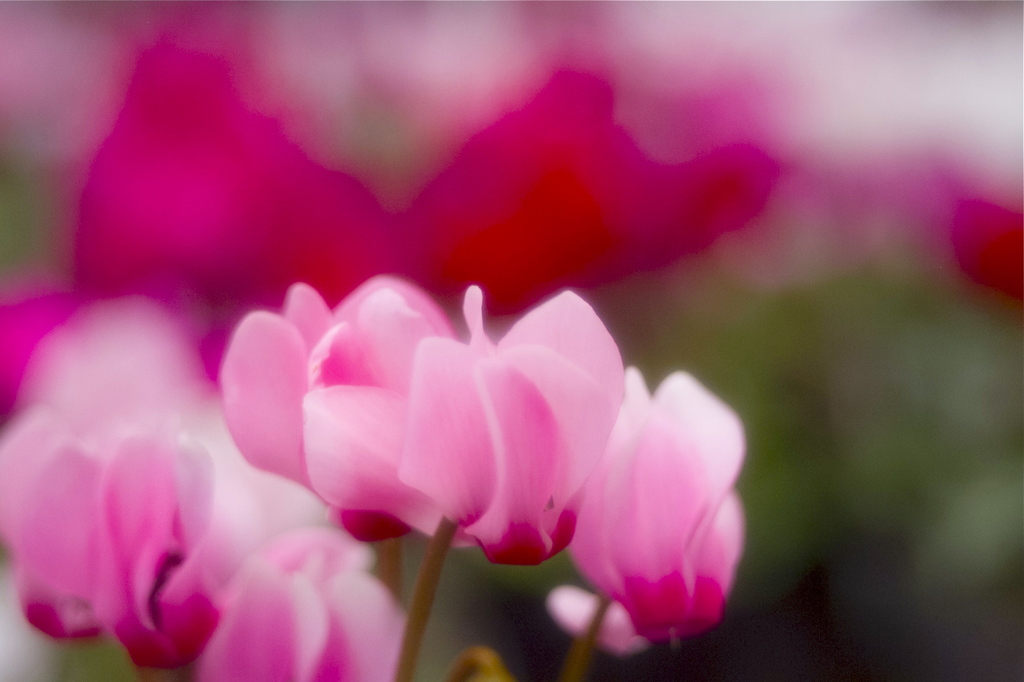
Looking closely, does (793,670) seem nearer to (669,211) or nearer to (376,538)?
(669,211)

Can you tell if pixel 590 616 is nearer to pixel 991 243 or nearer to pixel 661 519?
pixel 661 519

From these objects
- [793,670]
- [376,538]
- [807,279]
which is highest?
[376,538]

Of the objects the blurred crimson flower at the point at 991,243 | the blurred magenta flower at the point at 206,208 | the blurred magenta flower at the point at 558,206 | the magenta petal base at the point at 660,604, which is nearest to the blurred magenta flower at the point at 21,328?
the blurred magenta flower at the point at 206,208

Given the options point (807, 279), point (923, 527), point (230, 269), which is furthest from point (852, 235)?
point (230, 269)

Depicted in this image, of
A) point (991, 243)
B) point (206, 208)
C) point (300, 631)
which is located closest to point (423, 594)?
point (300, 631)

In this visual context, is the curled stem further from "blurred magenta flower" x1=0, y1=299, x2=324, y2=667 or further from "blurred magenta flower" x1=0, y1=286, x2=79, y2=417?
"blurred magenta flower" x1=0, y1=286, x2=79, y2=417

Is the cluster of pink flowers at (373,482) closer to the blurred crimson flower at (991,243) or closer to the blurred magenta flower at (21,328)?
the blurred magenta flower at (21,328)

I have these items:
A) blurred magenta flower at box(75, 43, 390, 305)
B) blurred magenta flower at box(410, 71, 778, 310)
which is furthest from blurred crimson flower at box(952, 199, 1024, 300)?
blurred magenta flower at box(75, 43, 390, 305)
